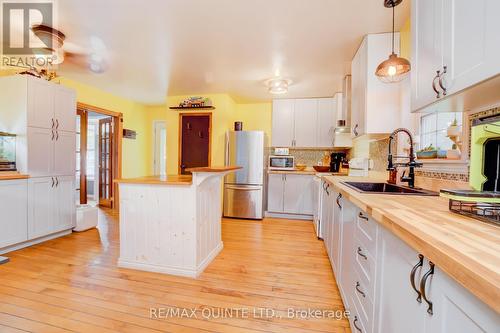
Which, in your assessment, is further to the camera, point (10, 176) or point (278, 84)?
point (278, 84)

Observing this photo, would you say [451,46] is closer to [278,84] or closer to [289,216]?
[278,84]

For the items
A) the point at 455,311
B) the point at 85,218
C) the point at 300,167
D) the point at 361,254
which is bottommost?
the point at 85,218

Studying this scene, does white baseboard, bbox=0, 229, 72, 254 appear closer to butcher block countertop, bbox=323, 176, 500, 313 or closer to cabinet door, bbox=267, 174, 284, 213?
cabinet door, bbox=267, 174, 284, 213

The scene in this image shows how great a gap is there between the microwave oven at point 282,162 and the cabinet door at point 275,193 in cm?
26

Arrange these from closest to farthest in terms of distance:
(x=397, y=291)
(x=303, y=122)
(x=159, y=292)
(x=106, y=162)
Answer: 1. (x=397, y=291)
2. (x=159, y=292)
3. (x=303, y=122)
4. (x=106, y=162)

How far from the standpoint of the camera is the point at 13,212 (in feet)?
8.87

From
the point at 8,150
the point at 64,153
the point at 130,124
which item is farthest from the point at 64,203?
the point at 130,124

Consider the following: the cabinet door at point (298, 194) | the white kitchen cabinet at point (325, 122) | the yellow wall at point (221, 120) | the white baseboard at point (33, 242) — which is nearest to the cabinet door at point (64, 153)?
the white baseboard at point (33, 242)

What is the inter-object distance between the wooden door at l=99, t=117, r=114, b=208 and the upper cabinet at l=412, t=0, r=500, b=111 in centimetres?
527

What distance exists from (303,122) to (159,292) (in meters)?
3.84

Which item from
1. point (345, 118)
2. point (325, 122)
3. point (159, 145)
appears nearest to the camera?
point (345, 118)

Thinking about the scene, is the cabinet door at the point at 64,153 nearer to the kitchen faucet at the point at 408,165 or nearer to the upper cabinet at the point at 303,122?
the upper cabinet at the point at 303,122

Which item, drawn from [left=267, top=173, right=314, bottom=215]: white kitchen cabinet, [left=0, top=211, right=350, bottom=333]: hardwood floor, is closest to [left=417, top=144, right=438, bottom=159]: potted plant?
[left=0, top=211, right=350, bottom=333]: hardwood floor

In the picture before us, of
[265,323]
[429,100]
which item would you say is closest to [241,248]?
[265,323]
